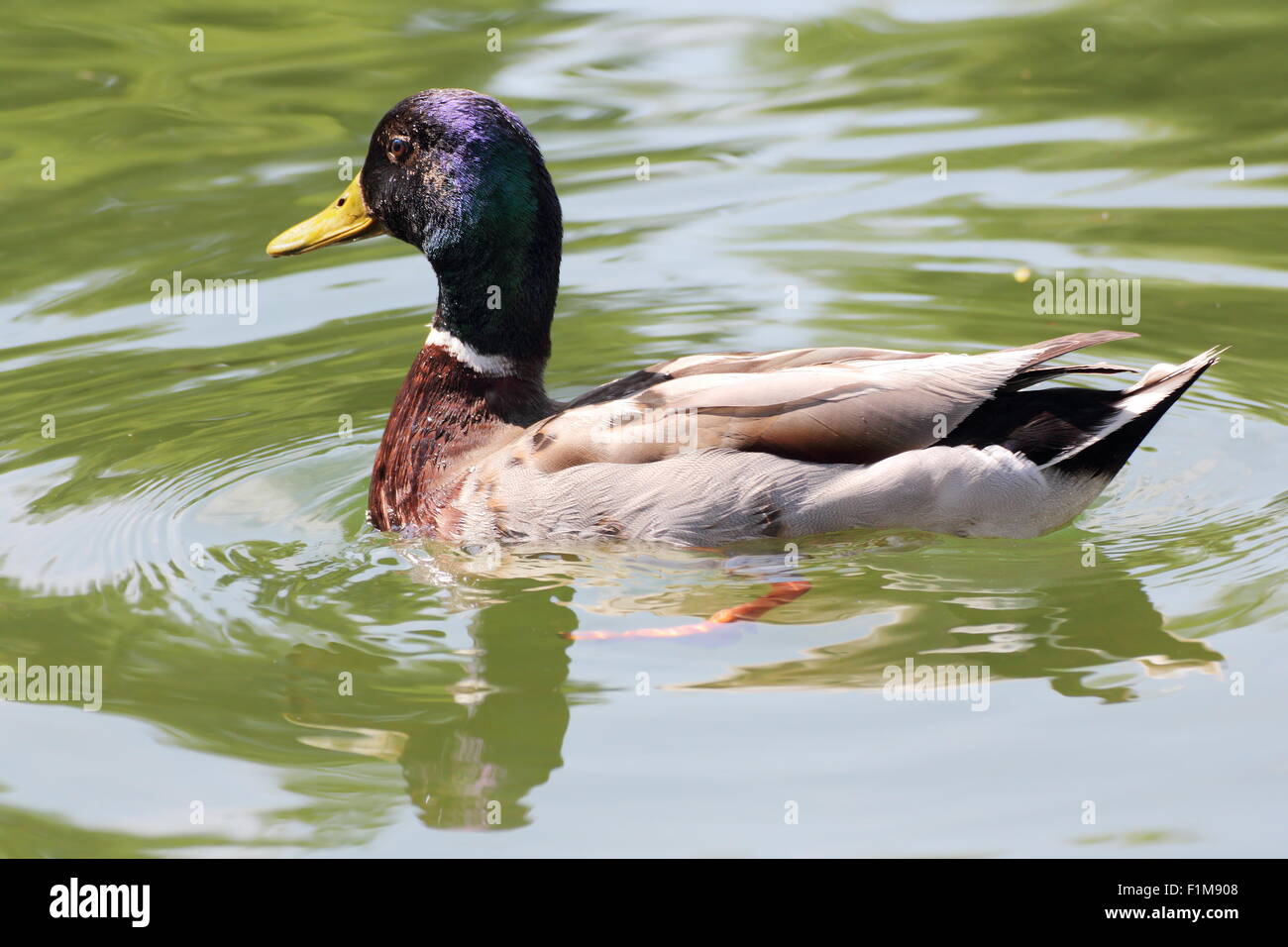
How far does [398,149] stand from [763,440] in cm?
184

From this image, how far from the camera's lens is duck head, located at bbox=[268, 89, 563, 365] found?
641 cm

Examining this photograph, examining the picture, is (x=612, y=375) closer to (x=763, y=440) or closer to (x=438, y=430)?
(x=438, y=430)

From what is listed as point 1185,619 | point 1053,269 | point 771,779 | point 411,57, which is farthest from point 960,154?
point 771,779

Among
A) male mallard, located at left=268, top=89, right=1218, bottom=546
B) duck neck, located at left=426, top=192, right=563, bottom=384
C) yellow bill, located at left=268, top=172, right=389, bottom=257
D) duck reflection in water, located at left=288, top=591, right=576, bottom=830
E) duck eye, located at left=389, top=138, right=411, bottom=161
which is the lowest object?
duck reflection in water, located at left=288, top=591, right=576, bottom=830

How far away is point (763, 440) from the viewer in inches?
233

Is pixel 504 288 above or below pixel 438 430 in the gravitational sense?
above

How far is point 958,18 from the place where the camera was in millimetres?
12156

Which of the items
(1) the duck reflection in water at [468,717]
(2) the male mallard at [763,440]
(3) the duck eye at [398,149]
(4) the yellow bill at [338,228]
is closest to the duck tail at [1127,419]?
(2) the male mallard at [763,440]

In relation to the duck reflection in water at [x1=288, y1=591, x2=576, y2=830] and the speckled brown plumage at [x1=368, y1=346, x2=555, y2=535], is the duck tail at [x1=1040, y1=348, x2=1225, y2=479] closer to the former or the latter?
the duck reflection in water at [x1=288, y1=591, x2=576, y2=830]

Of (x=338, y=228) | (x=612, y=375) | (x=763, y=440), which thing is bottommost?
(x=763, y=440)

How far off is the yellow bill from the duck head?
0.20ft

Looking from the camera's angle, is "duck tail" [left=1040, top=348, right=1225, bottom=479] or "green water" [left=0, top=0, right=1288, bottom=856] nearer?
"green water" [left=0, top=0, right=1288, bottom=856]

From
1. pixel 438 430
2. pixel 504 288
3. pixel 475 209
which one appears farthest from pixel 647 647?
pixel 475 209

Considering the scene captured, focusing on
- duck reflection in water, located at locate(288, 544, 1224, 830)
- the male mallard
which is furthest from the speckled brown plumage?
duck reflection in water, located at locate(288, 544, 1224, 830)
